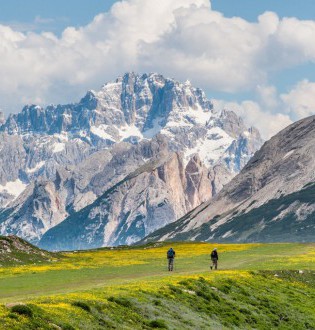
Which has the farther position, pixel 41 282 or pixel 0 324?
pixel 41 282

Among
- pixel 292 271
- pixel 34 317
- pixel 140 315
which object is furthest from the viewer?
pixel 292 271

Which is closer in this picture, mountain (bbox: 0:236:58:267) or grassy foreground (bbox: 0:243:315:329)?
grassy foreground (bbox: 0:243:315:329)

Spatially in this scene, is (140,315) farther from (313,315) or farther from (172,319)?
(313,315)

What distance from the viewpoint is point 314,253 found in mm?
121000

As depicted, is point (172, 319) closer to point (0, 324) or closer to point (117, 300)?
point (117, 300)

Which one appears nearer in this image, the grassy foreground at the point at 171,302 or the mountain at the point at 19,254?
the grassy foreground at the point at 171,302

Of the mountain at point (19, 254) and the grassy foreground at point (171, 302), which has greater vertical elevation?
the mountain at point (19, 254)

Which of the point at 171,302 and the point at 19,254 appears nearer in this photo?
the point at 171,302

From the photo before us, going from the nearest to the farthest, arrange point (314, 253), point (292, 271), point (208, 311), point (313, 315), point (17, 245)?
point (208, 311), point (313, 315), point (292, 271), point (314, 253), point (17, 245)

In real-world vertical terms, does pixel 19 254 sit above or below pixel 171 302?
above

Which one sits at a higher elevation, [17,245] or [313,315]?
[17,245]

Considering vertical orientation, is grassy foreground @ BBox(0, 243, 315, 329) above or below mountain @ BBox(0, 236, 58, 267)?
below

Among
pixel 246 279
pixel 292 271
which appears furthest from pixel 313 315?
pixel 292 271

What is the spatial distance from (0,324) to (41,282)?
39.9m
